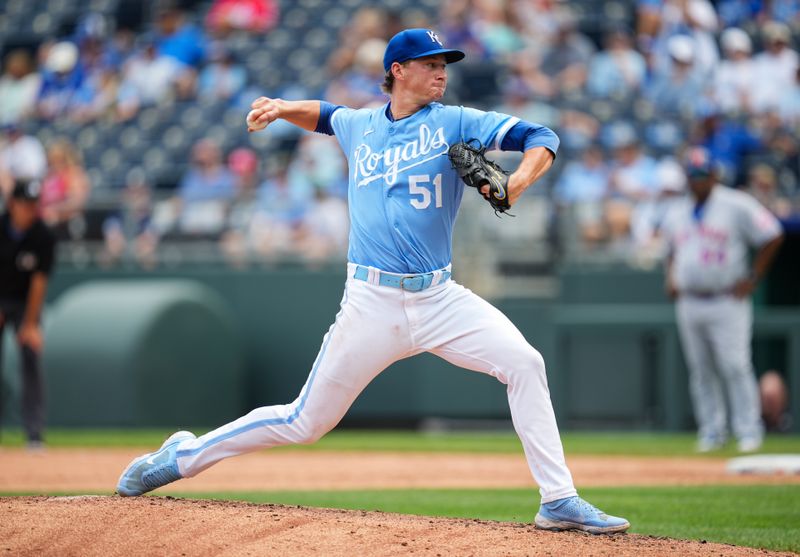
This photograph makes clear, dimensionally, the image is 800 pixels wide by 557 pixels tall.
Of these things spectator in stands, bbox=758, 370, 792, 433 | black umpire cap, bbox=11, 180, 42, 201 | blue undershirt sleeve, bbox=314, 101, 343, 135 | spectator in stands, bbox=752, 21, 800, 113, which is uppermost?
spectator in stands, bbox=752, 21, 800, 113

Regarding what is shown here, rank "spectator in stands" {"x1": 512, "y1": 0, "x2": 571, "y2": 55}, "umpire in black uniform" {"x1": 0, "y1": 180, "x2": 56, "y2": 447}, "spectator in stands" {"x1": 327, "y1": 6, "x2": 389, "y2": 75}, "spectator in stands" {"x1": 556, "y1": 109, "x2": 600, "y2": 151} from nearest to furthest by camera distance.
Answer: "umpire in black uniform" {"x1": 0, "y1": 180, "x2": 56, "y2": 447}
"spectator in stands" {"x1": 556, "y1": 109, "x2": 600, "y2": 151}
"spectator in stands" {"x1": 327, "y1": 6, "x2": 389, "y2": 75}
"spectator in stands" {"x1": 512, "y1": 0, "x2": 571, "y2": 55}

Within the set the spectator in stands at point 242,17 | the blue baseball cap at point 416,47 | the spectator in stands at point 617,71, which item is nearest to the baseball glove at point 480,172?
the blue baseball cap at point 416,47

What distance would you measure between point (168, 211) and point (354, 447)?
3647mm

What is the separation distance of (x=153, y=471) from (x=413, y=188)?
170cm

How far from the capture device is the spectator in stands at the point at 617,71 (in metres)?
14.2

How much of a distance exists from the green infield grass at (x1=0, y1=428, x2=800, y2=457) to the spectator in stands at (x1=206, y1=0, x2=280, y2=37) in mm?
6846

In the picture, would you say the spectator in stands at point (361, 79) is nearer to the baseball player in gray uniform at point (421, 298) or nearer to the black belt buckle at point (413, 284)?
the baseball player in gray uniform at point (421, 298)

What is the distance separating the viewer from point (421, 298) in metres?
5.11

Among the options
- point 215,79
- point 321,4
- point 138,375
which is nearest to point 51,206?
point 138,375

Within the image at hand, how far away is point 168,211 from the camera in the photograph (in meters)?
13.4

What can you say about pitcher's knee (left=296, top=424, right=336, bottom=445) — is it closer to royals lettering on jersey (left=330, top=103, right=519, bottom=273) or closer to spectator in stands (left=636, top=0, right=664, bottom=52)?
royals lettering on jersey (left=330, top=103, right=519, bottom=273)

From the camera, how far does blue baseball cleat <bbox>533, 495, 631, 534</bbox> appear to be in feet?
16.6

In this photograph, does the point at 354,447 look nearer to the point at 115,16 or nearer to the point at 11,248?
the point at 11,248

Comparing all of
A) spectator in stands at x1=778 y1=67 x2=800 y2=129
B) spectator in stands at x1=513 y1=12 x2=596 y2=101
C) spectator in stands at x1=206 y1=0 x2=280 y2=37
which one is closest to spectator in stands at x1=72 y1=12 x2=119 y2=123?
spectator in stands at x1=206 y1=0 x2=280 y2=37
